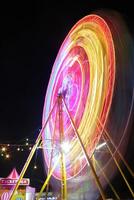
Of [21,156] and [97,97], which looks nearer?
[97,97]

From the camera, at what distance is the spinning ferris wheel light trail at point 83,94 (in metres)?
11.5

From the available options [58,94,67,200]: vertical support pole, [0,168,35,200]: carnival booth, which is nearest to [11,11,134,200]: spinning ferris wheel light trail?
[58,94,67,200]: vertical support pole

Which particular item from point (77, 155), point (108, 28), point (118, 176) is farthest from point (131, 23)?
point (118, 176)

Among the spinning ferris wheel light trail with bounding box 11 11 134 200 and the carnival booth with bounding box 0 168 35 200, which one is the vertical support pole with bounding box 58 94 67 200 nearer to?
the spinning ferris wheel light trail with bounding box 11 11 134 200

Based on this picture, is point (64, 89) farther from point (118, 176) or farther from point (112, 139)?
point (118, 176)

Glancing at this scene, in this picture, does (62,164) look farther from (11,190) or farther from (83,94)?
(11,190)

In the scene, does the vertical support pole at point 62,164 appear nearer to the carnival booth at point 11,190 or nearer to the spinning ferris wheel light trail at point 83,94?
the spinning ferris wheel light trail at point 83,94

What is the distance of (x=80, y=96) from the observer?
13.8m

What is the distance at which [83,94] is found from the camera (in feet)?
44.4

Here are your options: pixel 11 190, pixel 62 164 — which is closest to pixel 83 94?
pixel 62 164

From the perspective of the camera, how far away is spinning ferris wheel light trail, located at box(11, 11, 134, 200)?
11.5 m

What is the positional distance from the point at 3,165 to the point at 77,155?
34163 mm

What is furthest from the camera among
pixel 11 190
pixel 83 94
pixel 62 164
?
pixel 11 190

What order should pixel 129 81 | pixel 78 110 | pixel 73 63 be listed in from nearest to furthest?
pixel 129 81, pixel 78 110, pixel 73 63
